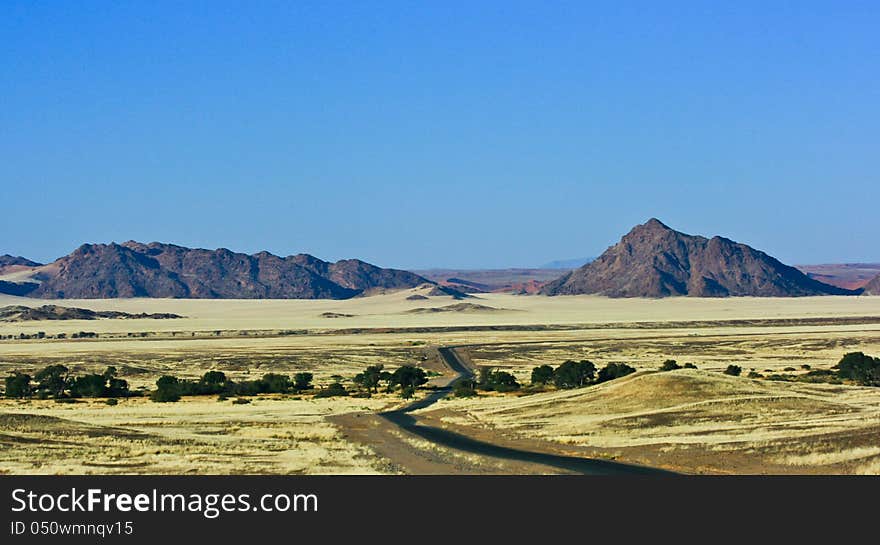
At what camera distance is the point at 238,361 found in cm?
9662

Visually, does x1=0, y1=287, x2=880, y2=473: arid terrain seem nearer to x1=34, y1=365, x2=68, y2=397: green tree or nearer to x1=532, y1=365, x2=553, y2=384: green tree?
x1=532, y1=365, x2=553, y2=384: green tree

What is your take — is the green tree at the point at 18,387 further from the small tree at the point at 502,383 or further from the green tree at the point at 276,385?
the small tree at the point at 502,383

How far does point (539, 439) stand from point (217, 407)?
836 inches

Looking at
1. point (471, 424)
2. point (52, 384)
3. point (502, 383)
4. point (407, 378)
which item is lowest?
point (471, 424)

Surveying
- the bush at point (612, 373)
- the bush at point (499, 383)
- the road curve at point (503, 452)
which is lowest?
the road curve at point (503, 452)

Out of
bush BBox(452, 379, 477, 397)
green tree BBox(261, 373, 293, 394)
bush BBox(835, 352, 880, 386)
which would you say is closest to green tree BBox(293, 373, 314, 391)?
green tree BBox(261, 373, 293, 394)

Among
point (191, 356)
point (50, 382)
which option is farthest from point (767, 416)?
point (191, 356)

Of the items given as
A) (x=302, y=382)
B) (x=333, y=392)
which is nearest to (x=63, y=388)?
(x=302, y=382)

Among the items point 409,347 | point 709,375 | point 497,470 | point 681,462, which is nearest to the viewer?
point 497,470

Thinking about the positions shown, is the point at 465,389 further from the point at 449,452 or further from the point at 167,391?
the point at 449,452

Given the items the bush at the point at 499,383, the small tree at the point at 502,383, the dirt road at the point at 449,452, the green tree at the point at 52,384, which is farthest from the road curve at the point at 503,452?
the green tree at the point at 52,384

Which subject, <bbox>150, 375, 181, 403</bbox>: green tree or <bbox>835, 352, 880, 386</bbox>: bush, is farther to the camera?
<bbox>835, 352, 880, 386</bbox>: bush
